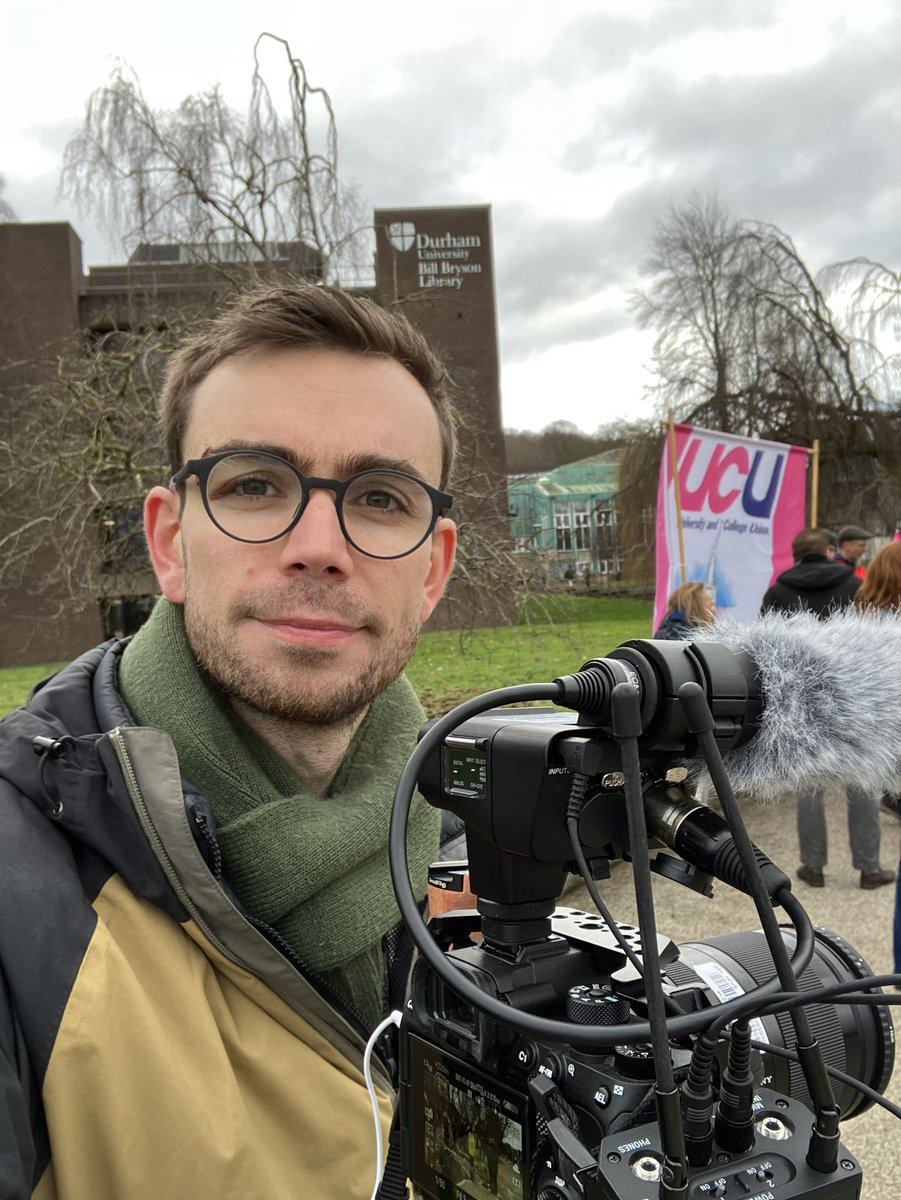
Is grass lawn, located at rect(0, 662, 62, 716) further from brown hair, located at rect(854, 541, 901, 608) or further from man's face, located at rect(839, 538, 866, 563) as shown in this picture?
brown hair, located at rect(854, 541, 901, 608)

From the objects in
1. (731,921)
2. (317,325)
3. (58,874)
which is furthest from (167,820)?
(731,921)

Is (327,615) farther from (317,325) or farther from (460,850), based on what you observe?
(460,850)

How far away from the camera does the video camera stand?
0.81 metres

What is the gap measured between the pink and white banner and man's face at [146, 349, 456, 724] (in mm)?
5211

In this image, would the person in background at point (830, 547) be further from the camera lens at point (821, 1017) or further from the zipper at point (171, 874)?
the zipper at point (171, 874)

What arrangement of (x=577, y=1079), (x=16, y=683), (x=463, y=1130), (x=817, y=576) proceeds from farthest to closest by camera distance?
(x=16, y=683) < (x=817, y=576) < (x=463, y=1130) < (x=577, y=1079)

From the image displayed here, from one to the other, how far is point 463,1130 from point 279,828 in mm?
554

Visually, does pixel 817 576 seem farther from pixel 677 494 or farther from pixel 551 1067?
pixel 551 1067

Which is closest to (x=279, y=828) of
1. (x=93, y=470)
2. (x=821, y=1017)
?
(x=821, y=1017)

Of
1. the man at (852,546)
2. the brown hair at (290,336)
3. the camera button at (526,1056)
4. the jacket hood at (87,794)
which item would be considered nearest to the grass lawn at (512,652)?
the man at (852,546)

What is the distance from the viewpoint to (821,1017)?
1210 millimetres

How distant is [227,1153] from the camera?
48.2 inches

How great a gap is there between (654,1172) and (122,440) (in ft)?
25.6

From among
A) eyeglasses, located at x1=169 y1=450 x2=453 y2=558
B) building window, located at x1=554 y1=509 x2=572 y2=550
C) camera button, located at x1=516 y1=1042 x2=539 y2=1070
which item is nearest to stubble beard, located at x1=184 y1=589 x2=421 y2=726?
eyeglasses, located at x1=169 y1=450 x2=453 y2=558
